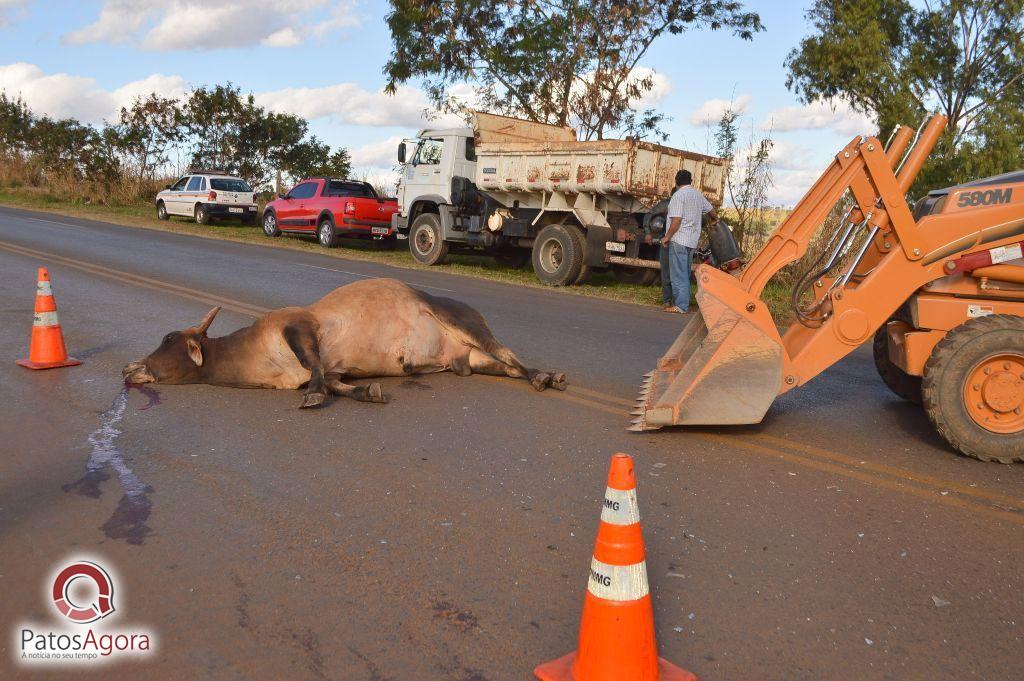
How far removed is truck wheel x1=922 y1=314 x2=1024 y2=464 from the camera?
5.37 metres

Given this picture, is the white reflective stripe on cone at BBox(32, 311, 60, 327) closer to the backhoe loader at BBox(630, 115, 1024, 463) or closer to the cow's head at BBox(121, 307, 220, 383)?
the cow's head at BBox(121, 307, 220, 383)

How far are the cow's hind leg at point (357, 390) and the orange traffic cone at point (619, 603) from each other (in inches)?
151

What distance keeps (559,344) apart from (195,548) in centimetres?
589

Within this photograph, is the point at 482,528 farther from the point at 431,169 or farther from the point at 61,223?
the point at 61,223

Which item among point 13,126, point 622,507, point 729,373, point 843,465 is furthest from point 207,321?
point 13,126

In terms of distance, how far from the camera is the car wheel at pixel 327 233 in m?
23.7

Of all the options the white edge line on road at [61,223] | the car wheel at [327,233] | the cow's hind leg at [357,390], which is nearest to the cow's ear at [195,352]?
the cow's hind leg at [357,390]

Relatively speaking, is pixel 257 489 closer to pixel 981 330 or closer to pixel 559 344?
pixel 981 330

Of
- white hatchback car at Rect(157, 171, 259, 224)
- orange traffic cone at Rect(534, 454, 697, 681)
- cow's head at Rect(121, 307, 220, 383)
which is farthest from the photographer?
white hatchback car at Rect(157, 171, 259, 224)

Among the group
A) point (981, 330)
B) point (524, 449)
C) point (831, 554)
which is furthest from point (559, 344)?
A: point (831, 554)

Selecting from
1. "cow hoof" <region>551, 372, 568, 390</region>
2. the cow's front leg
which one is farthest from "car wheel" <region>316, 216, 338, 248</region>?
"cow hoof" <region>551, 372, 568, 390</region>

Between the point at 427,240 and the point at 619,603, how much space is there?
17.1 m

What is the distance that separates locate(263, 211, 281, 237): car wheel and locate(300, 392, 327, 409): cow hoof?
2100 centimetres

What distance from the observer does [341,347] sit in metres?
6.93
